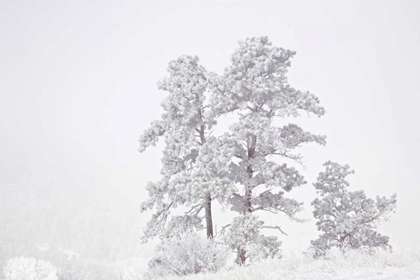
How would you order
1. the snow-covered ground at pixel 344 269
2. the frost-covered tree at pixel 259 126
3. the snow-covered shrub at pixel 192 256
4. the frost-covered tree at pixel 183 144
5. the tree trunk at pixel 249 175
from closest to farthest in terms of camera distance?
the snow-covered ground at pixel 344 269, the snow-covered shrub at pixel 192 256, the frost-covered tree at pixel 259 126, the frost-covered tree at pixel 183 144, the tree trunk at pixel 249 175

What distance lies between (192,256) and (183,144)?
6853mm

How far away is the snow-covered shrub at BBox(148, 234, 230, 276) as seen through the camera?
43.6 ft

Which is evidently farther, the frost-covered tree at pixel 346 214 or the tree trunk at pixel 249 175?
the tree trunk at pixel 249 175

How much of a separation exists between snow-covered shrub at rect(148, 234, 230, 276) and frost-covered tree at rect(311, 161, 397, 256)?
5910mm

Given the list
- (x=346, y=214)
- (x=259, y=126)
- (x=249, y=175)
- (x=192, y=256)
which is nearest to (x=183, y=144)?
(x=249, y=175)

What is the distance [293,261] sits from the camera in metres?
11.8

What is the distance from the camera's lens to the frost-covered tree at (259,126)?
1831 cm

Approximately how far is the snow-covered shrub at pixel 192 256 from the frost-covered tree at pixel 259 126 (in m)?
3.98

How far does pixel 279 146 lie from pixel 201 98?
177 inches

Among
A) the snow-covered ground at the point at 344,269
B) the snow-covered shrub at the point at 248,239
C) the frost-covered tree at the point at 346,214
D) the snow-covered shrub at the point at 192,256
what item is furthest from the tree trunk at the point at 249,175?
the snow-covered ground at the point at 344,269

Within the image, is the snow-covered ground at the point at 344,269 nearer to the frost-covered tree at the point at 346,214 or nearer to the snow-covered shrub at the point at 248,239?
the snow-covered shrub at the point at 248,239

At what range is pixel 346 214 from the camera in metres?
19.0

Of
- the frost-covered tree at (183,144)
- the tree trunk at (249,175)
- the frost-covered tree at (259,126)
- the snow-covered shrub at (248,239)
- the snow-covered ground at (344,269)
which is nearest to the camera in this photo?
the snow-covered ground at (344,269)

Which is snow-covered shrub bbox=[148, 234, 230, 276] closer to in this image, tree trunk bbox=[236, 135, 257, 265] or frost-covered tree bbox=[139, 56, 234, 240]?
frost-covered tree bbox=[139, 56, 234, 240]
